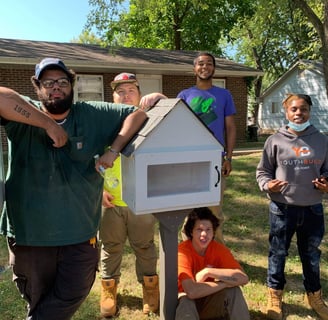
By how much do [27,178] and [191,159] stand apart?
76 cm

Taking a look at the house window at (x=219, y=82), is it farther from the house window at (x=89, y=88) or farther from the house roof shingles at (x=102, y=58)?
the house window at (x=89, y=88)

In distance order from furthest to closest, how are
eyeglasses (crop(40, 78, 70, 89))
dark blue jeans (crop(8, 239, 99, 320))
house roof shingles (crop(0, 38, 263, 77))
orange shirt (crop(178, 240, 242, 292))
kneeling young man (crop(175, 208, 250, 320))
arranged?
house roof shingles (crop(0, 38, 263, 77)), orange shirt (crop(178, 240, 242, 292)), kneeling young man (crop(175, 208, 250, 320)), dark blue jeans (crop(8, 239, 99, 320)), eyeglasses (crop(40, 78, 70, 89))

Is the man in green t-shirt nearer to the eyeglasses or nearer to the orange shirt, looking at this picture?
the eyeglasses

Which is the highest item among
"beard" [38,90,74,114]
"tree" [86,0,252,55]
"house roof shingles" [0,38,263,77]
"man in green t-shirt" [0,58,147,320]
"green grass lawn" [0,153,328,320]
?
"tree" [86,0,252,55]

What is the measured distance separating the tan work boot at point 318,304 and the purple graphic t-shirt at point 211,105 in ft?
4.55

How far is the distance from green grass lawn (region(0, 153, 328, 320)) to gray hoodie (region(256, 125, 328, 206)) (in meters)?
0.89

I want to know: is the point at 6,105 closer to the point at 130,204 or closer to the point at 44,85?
the point at 44,85

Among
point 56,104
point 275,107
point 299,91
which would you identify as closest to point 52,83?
point 56,104

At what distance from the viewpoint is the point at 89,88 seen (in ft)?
35.9

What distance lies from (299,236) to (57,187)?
6.06ft

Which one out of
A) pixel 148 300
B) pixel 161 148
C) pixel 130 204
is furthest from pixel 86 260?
pixel 148 300

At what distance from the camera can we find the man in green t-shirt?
62.9 inches

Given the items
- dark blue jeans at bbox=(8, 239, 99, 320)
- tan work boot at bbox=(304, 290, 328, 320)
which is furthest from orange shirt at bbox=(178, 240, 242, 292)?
tan work boot at bbox=(304, 290, 328, 320)

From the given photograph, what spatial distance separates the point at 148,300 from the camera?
8.77 feet
